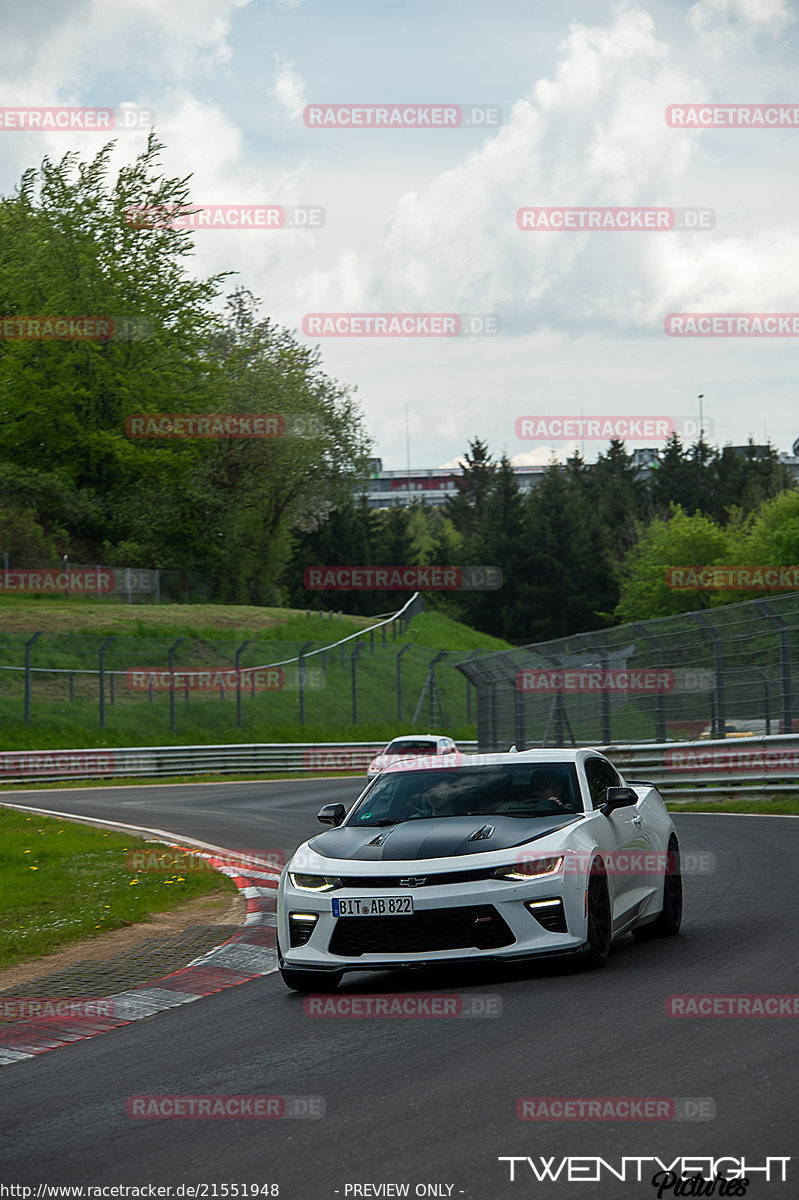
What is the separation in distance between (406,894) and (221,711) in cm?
3398

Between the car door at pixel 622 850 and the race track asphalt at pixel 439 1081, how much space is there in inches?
13.8

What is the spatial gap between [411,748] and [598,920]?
21.7m

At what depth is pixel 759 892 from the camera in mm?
11086

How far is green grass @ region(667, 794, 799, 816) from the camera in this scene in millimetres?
19719

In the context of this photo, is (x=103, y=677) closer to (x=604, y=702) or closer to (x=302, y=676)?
(x=302, y=676)

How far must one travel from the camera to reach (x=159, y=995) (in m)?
8.46

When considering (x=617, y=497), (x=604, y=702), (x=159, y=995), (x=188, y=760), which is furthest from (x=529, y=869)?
(x=617, y=497)

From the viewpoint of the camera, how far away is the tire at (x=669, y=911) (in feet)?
30.6

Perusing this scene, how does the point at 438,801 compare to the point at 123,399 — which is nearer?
the point at 438,801

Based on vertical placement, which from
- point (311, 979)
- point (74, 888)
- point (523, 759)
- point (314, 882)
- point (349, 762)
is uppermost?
point (523, 759)

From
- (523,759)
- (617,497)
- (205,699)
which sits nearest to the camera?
(523,759)

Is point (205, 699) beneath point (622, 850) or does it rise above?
beneath

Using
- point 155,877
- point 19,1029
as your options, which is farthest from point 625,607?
point 19,1029

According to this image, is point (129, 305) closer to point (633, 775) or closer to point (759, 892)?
point (633, 775)
